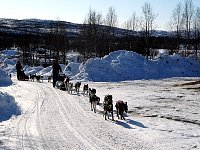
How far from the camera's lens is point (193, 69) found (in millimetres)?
39562

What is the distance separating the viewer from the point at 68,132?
11617 mm

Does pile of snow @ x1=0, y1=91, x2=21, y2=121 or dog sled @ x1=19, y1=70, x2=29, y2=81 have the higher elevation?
dog sled @ x1=19, y1=70, x2=29, y2=81

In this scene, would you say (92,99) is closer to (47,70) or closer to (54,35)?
(47,70)

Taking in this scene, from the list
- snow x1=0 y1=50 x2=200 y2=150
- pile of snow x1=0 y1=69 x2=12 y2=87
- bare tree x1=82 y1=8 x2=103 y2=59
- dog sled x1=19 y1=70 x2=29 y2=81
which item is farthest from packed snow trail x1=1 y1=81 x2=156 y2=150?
bare tree x1=82 y1=8 x2=103 y2=59

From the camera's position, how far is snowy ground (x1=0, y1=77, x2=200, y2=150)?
398 inches

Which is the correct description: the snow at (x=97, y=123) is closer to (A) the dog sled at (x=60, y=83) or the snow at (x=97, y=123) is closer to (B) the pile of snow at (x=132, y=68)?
(A) the dog sled at (x=60, y=83)

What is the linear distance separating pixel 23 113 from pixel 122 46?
5261 centimetres

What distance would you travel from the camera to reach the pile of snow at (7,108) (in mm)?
14809

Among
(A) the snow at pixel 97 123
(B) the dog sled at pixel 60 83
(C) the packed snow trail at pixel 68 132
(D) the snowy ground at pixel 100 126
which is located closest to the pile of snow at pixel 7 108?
(A) the snow at pixel 97 123

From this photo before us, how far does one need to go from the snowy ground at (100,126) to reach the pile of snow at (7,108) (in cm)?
34

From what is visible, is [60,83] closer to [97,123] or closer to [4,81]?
[4,81]

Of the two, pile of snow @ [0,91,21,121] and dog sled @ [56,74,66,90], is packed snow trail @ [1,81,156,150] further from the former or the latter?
dog sled @ [56,74,66,90]

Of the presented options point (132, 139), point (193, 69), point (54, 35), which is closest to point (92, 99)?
point (132, 139)

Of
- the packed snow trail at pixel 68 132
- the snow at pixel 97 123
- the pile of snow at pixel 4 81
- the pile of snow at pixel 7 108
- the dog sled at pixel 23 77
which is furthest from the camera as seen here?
the dog sled at pixel 23 77
